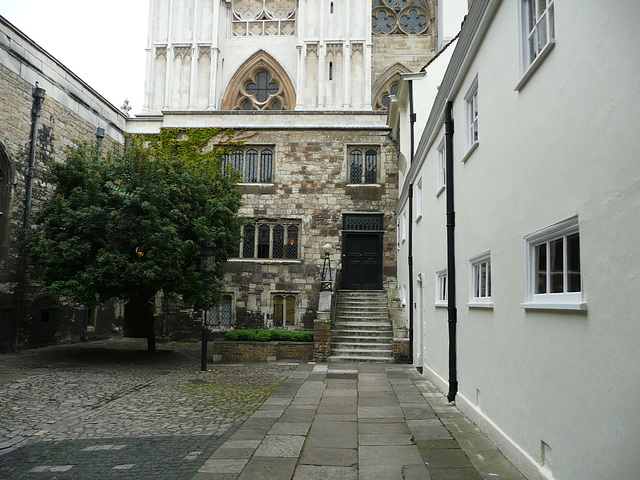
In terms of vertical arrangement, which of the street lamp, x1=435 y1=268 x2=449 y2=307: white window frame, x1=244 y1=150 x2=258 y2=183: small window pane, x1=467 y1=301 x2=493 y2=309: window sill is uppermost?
x1=244 y1=150 x2=258 y2=183: small window pane

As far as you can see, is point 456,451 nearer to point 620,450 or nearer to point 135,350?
point 620,450

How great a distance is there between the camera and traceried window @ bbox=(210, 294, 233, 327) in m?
20.4

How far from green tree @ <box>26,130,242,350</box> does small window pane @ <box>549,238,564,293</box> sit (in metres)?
9.88

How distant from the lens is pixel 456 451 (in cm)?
566

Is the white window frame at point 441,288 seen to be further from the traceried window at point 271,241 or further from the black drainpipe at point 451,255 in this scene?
the traceried window at point 271,241

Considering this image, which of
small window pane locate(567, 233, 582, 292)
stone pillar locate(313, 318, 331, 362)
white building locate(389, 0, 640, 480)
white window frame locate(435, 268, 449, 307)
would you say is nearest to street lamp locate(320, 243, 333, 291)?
stone pillar locate(313, 318, 331, 362)

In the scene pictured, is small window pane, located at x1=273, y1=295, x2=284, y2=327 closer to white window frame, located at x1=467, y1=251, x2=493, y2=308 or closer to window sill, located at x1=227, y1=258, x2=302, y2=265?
window sill, located at x1=227, y1=258, x2=302, y2=265

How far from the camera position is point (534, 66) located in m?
4.59

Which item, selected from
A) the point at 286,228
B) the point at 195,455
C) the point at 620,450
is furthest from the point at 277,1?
the point at 620,450

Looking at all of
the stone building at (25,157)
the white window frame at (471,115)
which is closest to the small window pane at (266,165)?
the stone building at (25,157)

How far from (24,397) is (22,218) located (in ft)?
27.9

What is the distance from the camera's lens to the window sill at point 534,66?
4273mm

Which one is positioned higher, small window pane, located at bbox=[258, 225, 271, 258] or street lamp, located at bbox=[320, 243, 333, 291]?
small window pane, located at bbox=[258, 225, 271, 258]

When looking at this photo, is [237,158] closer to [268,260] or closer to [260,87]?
[268,260]
